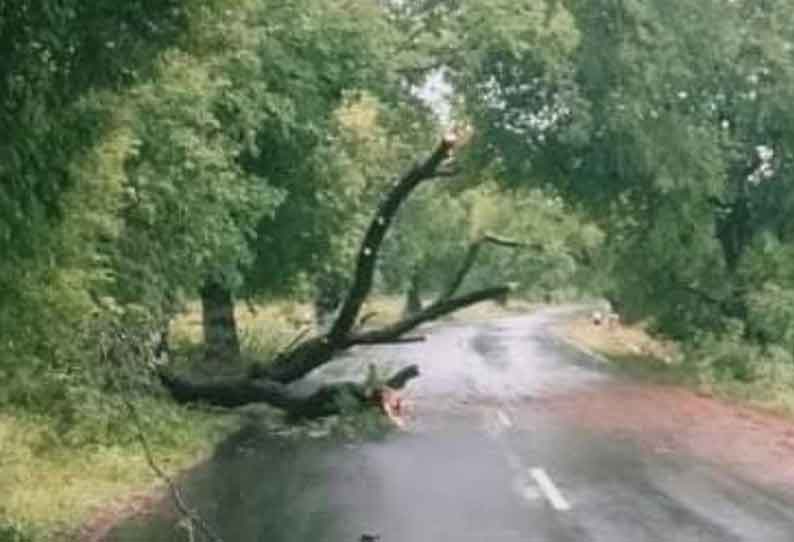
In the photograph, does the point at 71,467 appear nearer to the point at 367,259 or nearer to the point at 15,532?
the point at 15,532

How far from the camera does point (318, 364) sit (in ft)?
78.7

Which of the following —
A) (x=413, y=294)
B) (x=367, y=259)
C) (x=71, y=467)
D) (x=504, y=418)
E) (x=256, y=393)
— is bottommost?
(x=413, y=294)

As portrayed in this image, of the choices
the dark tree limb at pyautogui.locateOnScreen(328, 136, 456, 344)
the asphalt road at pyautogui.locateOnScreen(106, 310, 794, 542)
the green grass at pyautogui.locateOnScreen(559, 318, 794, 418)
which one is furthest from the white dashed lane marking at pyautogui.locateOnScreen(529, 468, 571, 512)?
the green grass at pyautogui.locateOnScreen(559, 318, 794, 418)

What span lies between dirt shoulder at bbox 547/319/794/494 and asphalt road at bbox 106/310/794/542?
1.60 ft

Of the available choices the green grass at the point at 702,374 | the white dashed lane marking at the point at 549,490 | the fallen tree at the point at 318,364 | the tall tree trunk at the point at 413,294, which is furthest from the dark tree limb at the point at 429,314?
the tall tree trunk at the point at 413,294

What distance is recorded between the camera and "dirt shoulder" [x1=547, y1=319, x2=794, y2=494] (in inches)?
741

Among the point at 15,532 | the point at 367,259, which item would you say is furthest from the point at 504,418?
the point at 15,532

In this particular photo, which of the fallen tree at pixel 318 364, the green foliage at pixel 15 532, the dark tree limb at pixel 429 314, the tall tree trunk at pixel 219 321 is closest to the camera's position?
the green foliage at pixel 15 532

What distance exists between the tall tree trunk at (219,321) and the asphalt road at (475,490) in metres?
4.39

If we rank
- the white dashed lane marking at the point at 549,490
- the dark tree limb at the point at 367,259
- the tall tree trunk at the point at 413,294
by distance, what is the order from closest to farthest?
the white dashed lane marking at the point at 549,490, the dark tree limb at the point at 367,259, the tall tree trunk at the point at 413,294

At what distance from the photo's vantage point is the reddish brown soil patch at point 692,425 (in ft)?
61.5

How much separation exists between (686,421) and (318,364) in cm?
617

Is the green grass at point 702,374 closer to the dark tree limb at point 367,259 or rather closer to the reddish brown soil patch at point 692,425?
the reddish brown soil patch at point 692,425

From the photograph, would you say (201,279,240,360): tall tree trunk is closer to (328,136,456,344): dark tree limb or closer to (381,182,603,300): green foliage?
(328,136,456,344): dark tree limb
